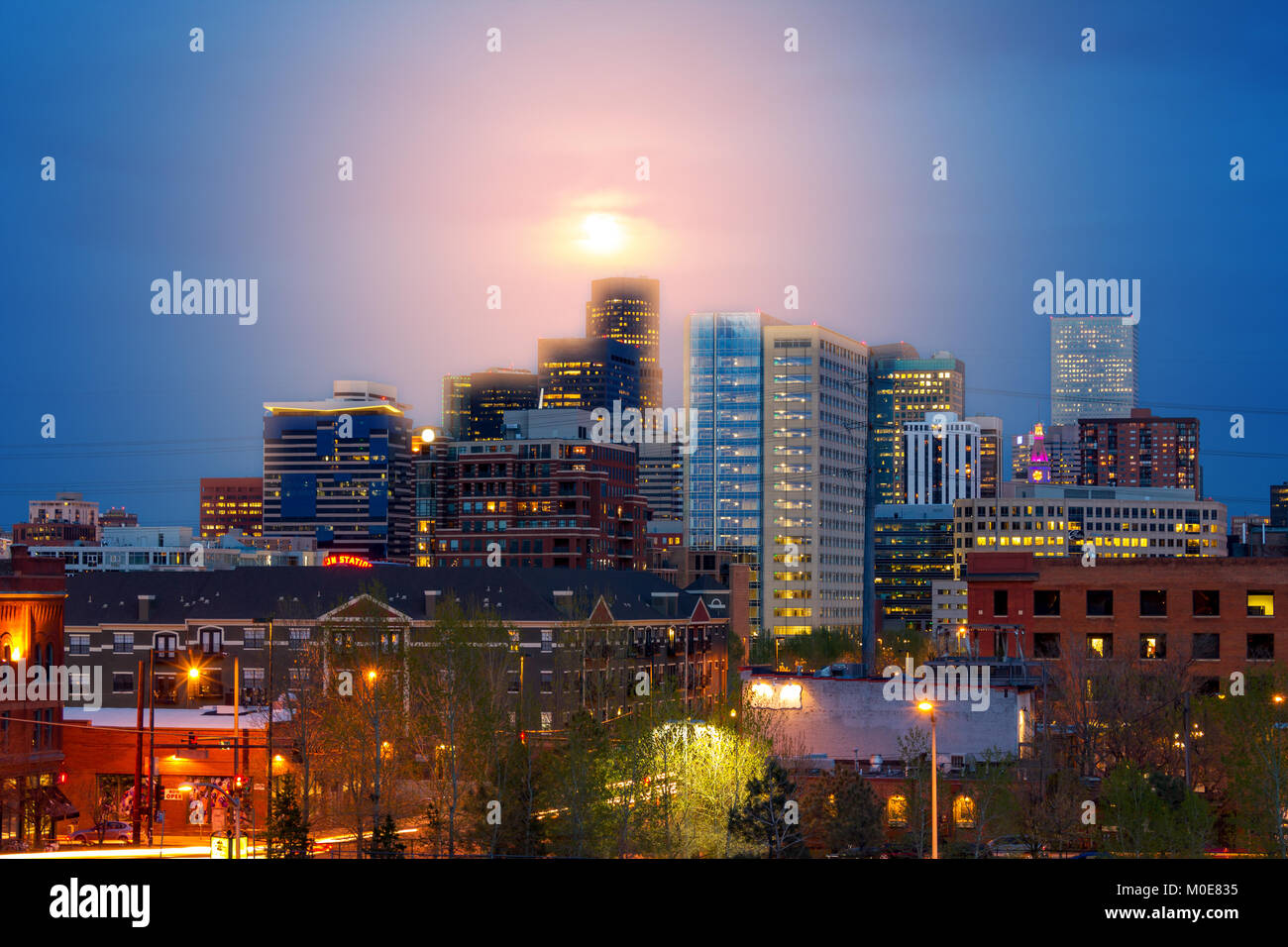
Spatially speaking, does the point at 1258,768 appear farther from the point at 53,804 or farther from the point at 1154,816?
the point at 53,804

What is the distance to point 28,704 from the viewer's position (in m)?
66.0

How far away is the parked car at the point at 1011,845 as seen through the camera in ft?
187

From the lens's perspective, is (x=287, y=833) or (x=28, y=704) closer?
(x=287, y=833)

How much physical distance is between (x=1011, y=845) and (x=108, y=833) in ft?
137

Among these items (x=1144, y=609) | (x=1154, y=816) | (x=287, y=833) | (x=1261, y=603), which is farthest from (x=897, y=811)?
(x=1261, y=603)

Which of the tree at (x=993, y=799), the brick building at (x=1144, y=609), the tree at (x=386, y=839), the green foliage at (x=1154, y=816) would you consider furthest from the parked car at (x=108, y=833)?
the brick building at (x=1144, y=609)

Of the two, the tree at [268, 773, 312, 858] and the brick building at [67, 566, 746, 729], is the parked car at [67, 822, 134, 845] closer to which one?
the tree at [268, 773, 312, 858]

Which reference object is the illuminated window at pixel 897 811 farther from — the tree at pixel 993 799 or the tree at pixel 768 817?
the tree at pixel 768 817

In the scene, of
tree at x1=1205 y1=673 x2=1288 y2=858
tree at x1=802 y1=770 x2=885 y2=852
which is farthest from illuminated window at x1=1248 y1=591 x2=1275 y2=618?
tree at x1=802 y1=770 x2=885 y2=852

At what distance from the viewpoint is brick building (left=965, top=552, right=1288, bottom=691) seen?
90.9 m

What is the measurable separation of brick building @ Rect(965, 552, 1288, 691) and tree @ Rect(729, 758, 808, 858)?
4061 cm

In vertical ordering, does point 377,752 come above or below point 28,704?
below
